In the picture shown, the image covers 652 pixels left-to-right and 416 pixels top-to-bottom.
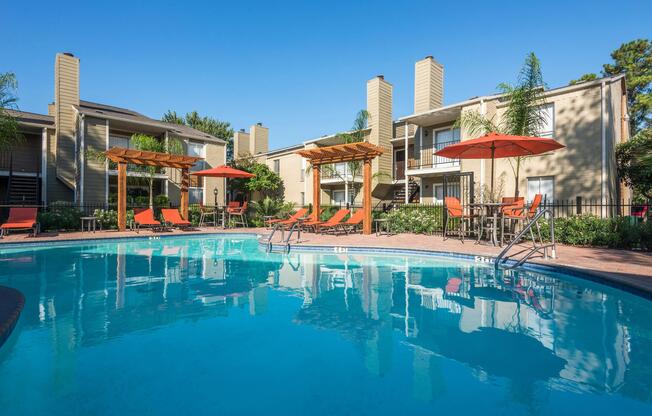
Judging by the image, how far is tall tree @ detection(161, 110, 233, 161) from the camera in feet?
137

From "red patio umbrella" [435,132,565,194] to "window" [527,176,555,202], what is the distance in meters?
5.39

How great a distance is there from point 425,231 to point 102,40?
1572cm

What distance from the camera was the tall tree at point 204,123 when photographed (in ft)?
137

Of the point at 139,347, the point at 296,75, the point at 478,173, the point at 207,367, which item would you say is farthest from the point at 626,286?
the point at 296,75

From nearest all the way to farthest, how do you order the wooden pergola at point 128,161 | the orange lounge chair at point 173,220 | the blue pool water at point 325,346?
the blue pool water at point 325,346 < the wooden pergola at point 128,161 < the orange lounge chair at point 173,220

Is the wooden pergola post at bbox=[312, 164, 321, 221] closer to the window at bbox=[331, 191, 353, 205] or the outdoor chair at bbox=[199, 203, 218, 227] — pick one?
the outdoor chair at bbox=[199, 203, 218, 227]

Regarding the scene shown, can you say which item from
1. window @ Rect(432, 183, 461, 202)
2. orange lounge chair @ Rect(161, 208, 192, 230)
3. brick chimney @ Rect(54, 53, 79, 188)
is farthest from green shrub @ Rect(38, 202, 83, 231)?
window @ Rect(432, 183, 461, 202)

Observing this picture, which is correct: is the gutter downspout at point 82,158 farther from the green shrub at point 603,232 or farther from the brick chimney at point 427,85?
the green shrub at point 603,232

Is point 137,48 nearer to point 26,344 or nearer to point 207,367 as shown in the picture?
point 26,344

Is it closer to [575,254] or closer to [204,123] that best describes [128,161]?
[575,254]

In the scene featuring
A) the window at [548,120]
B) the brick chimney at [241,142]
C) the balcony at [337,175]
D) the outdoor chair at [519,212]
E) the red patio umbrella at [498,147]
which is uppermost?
the brick chimney at [241,142]

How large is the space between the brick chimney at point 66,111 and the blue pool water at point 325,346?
15771 millimetres

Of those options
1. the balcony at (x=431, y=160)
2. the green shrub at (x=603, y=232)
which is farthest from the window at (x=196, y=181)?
the green shrub at (x=603, y=232)

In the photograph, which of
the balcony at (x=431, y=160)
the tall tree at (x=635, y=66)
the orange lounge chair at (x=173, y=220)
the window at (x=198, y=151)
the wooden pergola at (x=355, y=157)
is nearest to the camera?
the wooden pergola at (x=355, y=157)
